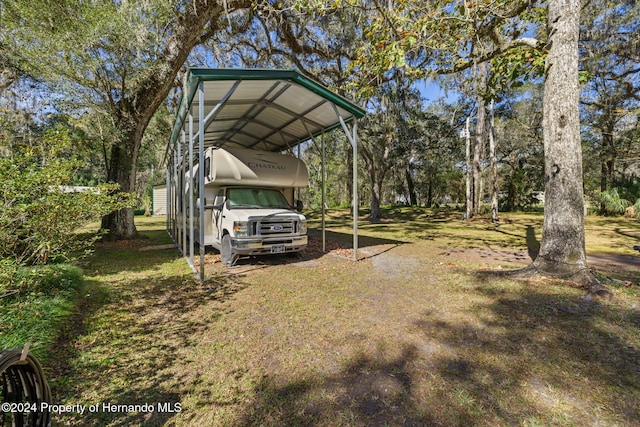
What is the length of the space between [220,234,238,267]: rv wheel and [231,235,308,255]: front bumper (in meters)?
0.28

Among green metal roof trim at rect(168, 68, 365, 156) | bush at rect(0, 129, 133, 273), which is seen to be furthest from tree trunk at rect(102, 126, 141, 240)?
bush at rect(0, 129, 133, 273)

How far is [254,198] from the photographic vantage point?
7.76 m

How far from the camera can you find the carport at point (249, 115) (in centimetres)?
562

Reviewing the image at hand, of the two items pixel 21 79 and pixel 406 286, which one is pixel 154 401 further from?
pixel 21 79

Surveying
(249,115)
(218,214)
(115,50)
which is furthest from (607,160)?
(115,50)

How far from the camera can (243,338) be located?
3443mm

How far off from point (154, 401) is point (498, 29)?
9.36 metres

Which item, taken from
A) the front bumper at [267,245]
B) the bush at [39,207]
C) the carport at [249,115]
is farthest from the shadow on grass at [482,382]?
the front bumper at [267,245]

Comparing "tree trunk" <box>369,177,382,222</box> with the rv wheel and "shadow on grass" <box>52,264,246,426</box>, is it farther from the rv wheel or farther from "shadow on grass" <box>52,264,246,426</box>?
"shadow on grass" <box>52,264,246,426</box>

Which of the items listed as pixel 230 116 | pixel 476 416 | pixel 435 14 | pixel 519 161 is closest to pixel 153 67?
pixel 230 116

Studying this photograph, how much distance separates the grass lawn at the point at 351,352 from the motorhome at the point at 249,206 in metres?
1.09

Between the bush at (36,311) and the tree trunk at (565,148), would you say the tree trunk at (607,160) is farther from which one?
the bush at (36,311)

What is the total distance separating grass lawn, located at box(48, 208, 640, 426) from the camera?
7.37 feet

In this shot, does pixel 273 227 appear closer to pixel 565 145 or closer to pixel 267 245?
pixel 267 245
